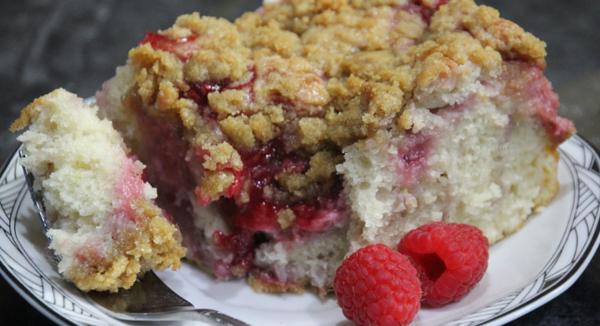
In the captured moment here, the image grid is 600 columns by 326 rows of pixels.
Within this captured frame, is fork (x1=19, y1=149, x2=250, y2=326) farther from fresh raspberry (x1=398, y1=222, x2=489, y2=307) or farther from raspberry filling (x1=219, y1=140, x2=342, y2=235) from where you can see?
fresh raspberry (x1=398, y1=222, x2=489, y2=307)

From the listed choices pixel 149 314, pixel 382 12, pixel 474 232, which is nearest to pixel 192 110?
pixel 149 314

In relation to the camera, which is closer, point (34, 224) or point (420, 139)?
point (420, 139)

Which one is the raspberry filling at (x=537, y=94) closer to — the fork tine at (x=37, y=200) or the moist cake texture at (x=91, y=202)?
the moist cake texture at (x=91, y=202)

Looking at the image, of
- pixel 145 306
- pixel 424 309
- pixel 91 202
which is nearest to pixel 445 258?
pixel 424 309

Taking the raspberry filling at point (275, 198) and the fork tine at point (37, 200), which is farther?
the raspberry filling at point (275, 198)

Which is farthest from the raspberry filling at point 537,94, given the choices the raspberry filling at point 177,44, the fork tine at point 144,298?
the fork tine at point 144,298

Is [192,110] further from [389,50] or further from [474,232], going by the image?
[474,232]

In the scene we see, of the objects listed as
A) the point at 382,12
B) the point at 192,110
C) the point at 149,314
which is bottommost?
the point at 149,314
